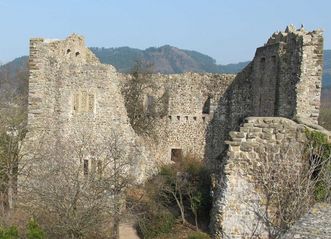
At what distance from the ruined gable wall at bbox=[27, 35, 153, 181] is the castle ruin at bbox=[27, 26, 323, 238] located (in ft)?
0.13

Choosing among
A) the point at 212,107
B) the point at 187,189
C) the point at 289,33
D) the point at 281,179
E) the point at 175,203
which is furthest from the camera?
the point at 212,107

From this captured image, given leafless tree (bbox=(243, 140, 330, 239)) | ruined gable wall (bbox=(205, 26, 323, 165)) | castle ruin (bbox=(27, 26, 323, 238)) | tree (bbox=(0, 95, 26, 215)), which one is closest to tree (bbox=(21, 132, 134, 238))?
castle ruin (bbox=(27, 26, 323, 238))

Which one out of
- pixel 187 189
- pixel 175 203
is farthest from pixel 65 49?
pixel 175 203

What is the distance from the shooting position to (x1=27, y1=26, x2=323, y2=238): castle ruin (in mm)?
13008

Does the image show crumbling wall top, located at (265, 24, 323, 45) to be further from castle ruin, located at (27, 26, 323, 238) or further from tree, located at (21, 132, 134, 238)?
tree, located at (21, 132, 134, 238)

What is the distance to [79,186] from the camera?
18.0 m

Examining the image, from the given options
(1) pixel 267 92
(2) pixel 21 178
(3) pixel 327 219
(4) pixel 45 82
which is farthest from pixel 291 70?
(3) pixel 327 219

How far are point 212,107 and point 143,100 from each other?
3.93 meters

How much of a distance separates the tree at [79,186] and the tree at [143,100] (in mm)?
7827

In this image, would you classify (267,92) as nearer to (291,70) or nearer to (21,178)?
(291,70)

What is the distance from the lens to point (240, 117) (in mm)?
28328

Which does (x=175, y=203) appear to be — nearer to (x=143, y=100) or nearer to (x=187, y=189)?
(x=187, y=189)

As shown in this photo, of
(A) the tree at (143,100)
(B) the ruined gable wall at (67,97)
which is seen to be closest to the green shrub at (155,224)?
(B) the ruined gable wall at (67,97)

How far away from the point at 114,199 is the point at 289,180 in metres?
8.95
